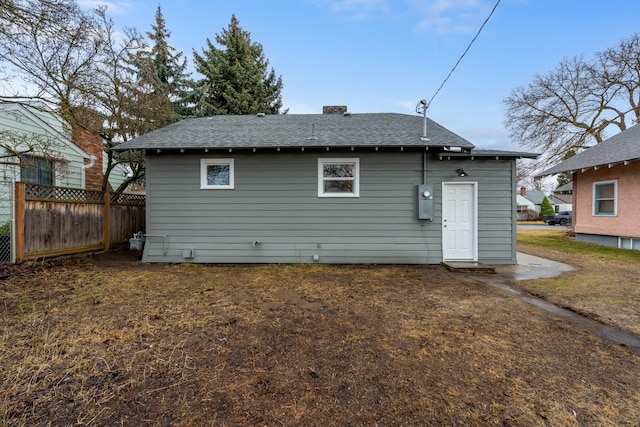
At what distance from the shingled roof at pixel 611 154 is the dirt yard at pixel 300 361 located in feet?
28.9

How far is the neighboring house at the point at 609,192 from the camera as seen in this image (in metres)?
9.42

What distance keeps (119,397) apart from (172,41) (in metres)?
22.9

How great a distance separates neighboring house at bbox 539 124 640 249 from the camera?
9.42 metres

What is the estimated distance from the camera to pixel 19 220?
241 inches

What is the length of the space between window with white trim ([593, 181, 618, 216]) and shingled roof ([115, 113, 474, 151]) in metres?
7.42

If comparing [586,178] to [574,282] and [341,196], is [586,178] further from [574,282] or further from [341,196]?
[341,196]

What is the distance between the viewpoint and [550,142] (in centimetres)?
1959

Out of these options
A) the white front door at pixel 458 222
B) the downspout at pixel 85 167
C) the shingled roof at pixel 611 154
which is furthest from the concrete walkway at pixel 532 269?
the downspout at pixel 85 167

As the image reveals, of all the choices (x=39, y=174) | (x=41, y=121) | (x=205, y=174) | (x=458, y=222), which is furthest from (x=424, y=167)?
(x=39, y=174)

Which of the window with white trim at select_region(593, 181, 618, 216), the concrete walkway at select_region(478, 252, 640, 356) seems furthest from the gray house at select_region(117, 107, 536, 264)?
the window with white trim at select_region(593, 181, 618, 216)

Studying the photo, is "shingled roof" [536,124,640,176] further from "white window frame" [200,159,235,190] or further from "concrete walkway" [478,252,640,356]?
"white window frame" [200,159,235,190]

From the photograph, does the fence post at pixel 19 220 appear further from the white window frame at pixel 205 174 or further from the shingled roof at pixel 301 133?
the white window frame at pixel 205 174

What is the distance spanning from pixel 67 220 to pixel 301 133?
636 cm

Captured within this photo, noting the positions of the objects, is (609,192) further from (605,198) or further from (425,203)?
(425,203)
